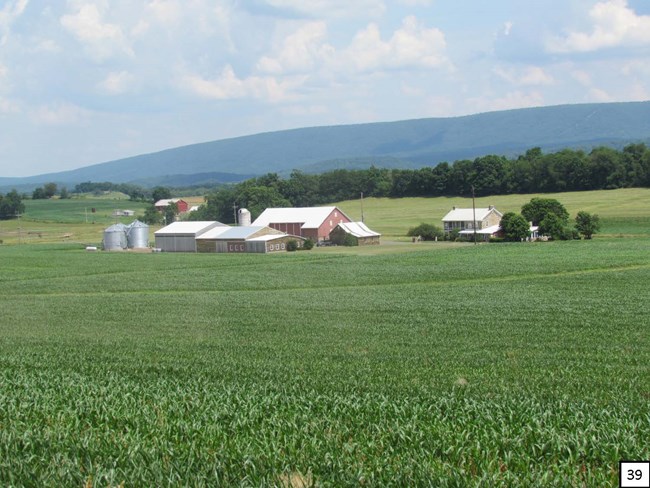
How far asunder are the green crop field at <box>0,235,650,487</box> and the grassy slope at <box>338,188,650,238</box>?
50341 mm

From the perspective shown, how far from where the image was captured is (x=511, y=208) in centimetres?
11281

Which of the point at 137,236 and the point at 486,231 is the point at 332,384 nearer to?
the point at 486,231

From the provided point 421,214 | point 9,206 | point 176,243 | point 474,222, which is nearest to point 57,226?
point 9,206

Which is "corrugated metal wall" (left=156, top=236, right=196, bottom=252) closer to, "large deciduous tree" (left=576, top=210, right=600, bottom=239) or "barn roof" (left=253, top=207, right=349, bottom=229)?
"barn roof" (left=253, top=207, right=349, bottom=229)

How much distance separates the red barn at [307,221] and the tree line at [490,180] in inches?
1108

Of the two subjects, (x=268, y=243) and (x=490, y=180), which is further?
(x=490, y=180)

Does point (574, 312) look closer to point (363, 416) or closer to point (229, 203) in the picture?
point (363, 416)

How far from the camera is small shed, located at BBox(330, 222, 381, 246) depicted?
306 ft

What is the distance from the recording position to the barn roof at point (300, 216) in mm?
99125

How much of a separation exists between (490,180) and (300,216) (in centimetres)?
4589

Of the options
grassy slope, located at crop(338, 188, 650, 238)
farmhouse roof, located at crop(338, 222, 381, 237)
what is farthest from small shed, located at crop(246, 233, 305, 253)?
grassy slope, located at crop(338, 188, 650, 238)

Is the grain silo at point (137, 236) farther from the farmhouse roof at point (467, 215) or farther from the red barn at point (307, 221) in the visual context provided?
the farmhouse roof at point (467, 215)

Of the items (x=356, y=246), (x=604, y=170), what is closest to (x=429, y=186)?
(x=604, y=170)

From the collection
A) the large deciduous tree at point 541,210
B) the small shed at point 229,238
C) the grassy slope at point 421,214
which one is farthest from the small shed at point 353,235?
the large deciduous tree at point 541,210
